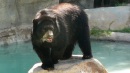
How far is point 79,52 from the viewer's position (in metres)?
9.29

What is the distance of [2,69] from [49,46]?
3308mm

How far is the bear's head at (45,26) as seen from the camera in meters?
4.71

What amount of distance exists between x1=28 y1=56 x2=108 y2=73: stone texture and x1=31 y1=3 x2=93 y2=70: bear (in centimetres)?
9

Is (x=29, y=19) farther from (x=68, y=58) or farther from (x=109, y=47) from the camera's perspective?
(x=68, y=58)

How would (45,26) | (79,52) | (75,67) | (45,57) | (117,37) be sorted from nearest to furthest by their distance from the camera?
(45,26)
(45,57)
(75,67)
(79,52)
(117,37)

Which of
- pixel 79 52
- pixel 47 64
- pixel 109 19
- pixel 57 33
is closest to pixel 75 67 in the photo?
pixel 47 64

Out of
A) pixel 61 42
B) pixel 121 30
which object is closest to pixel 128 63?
pixel 121 30

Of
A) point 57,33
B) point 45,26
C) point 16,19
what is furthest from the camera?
point 16,19

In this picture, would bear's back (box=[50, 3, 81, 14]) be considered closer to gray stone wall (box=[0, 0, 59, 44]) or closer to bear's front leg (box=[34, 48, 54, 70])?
bear's front leg (box=[34, 48, 54, 70])

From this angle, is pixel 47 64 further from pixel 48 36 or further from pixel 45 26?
pixel 45 26

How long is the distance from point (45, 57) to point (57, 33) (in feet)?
1.26

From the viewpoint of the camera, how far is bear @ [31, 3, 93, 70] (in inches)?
187

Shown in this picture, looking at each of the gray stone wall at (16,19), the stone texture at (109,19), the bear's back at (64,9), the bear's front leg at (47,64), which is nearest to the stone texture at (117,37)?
the stone texture at (109,19)

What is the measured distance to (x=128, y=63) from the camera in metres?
8.35
